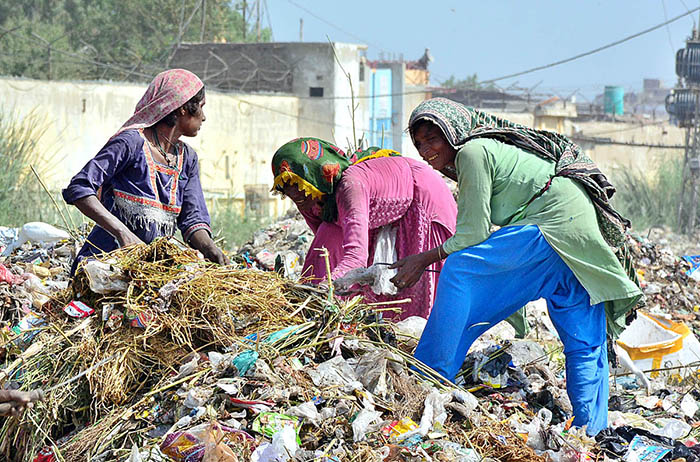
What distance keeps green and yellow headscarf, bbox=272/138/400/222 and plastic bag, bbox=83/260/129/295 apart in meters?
1.36

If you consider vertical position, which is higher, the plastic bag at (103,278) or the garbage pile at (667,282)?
the plastic bag at (103,278)

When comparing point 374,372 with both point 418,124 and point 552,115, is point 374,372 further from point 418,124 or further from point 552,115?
point 552,115

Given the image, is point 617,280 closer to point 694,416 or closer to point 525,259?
point 525,259

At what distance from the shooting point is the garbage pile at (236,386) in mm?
2867

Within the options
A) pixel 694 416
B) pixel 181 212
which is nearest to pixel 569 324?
pixel 694 416

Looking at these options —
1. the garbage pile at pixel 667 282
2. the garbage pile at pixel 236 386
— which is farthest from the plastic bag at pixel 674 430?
the garbage pile at pixel 667 282

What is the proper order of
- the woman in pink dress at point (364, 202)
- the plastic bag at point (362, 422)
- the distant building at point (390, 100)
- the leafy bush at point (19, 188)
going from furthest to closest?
the distant building at point (390, 100)
the leafy bush at point (19, 188)
the woman in pink dress at point (364, 202)
the plastic bag at point (362, 422)

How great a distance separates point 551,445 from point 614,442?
0.44 meters

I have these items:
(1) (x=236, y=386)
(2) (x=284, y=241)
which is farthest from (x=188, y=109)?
(2) (x=284, y=241)

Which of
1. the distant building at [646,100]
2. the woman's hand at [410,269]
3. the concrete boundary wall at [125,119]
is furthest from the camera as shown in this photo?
the distant building at [646,100]

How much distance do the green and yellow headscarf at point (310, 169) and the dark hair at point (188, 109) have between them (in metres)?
0.61

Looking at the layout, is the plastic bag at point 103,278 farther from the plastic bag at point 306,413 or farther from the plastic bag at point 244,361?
the plastic bag at point 306,413

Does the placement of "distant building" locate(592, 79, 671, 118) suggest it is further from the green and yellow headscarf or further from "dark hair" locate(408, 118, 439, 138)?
"dark hair" locate(408, 118, 439, 138)

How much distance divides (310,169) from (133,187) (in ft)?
3.19
